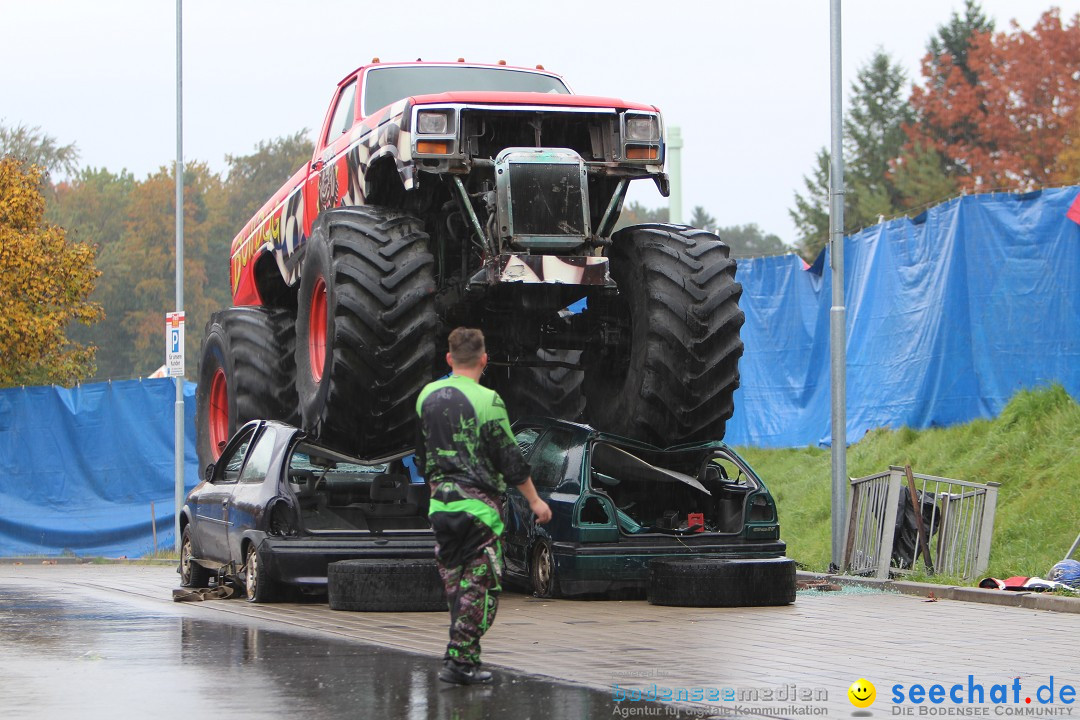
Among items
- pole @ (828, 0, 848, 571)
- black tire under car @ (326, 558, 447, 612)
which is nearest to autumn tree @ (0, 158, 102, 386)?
pole @ (828, 0, 848, 571)

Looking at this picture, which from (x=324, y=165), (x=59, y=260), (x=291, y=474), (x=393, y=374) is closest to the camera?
(x=393, y=374)

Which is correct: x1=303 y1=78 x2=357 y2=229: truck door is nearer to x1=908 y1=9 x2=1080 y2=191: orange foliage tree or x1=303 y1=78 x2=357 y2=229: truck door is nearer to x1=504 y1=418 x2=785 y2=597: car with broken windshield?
x1=504 y1=418 x2=785 y2=597: car with broken windshield

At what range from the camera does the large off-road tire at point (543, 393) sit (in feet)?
49.8

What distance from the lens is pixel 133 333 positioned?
237ft

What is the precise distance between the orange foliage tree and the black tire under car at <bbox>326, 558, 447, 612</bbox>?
144ft

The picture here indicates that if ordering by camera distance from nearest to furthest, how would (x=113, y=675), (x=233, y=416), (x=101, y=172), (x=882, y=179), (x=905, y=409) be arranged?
(x=113, y=675) < (x=233, y=416) < (x=905, y=409) < (x=882, y=179) < (x=101, y=172)

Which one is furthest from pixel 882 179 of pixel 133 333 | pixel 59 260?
pixel 59 260

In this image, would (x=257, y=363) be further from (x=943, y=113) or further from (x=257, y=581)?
(x=943, y=113)

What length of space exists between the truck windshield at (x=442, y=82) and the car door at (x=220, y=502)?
309 centimetres

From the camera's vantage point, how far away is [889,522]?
1398 centimetres

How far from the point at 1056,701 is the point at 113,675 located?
4.42 m

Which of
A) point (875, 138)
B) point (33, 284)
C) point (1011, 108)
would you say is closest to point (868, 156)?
point (875, 138)

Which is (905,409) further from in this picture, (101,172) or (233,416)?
(101,172)

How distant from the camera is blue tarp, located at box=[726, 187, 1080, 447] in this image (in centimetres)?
1697
